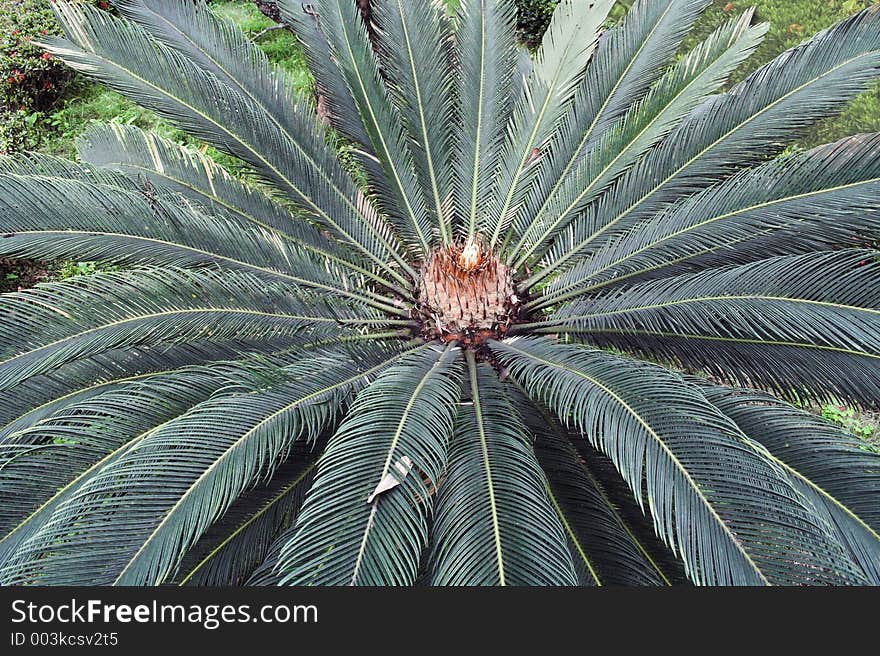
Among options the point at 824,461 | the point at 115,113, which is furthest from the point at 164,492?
the point at 115,113

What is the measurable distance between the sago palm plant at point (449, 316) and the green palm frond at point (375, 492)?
11 mm

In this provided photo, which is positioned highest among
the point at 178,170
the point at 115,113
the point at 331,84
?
the point at 115,113

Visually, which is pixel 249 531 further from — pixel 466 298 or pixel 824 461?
pixel 824 461

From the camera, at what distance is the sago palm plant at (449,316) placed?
1765 mm

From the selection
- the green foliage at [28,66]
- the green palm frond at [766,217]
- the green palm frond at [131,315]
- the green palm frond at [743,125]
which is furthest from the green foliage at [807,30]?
the green foliage at [28,66]

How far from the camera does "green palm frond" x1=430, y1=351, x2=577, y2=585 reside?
1.72 metres

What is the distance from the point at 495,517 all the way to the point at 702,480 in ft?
1.89

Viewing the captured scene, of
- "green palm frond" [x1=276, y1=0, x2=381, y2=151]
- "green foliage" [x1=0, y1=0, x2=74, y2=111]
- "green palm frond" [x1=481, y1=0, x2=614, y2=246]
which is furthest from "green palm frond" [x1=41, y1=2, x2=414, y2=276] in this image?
"green foliage" [x1=0, y1=0, x2=74, y2=111]

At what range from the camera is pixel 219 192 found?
3098 millimetres

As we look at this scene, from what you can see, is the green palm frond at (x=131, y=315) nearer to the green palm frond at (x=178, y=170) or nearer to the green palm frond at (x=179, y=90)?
the green palm frond at (x=178, y=170)

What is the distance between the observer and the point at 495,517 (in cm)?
183

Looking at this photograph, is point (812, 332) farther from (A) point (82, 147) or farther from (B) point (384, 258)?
(A) point (82, 147)

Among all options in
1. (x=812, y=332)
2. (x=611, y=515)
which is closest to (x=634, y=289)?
(x=812, y=332)

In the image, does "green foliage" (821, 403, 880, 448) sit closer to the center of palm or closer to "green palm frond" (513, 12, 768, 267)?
"green palm frond" (513, 12, 768, 267)
